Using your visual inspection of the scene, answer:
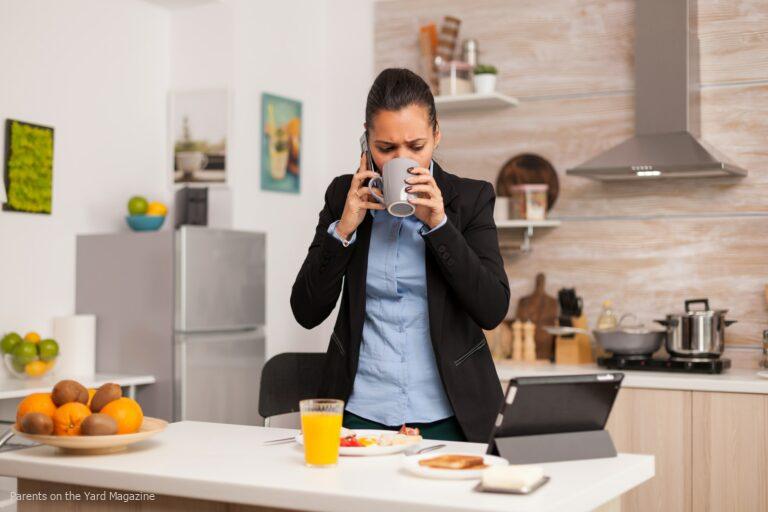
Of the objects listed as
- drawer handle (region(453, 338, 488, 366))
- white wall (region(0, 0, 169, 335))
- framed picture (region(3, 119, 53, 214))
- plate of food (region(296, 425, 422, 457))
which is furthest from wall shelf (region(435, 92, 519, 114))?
plate of food (region(296, 425, 422, 457))

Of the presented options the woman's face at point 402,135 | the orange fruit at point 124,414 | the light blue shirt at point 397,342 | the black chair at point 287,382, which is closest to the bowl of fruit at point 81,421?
the orange fruit at point 124,414

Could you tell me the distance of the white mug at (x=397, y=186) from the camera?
72.2 inches

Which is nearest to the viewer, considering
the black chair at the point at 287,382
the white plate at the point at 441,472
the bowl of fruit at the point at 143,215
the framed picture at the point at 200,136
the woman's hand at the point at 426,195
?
the white plate at the point at 441,472

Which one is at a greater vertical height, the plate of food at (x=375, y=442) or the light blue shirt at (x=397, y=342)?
the light blue shirt at (x=397, y=342)

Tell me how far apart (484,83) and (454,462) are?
9.41ft

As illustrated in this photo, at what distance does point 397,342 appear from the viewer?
6.40 feet

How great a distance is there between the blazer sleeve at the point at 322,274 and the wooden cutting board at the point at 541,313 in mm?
2151

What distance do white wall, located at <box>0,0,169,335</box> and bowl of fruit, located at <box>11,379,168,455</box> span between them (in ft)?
6.91

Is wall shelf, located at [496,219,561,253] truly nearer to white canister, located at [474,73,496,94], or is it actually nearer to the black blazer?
white canister, located at [474,73,496,94]

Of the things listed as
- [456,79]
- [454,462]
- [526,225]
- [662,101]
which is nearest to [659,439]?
[526,225]

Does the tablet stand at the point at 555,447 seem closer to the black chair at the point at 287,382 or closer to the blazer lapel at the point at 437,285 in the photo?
the blazer lapel at the point at 437,285

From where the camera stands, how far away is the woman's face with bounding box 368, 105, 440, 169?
6.32 feet

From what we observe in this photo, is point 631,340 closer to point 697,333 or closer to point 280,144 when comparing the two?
point 697,333

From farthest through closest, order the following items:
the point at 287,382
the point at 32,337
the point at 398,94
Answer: the point at 32,337 → the point at 287,382 → the point at 398,94
